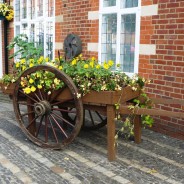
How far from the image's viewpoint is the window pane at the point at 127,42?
542 centimetres

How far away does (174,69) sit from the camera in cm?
470

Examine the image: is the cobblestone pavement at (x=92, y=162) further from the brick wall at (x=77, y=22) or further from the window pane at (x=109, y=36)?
the brick wall at (x=77, y=22)

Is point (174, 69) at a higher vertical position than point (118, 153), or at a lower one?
higher

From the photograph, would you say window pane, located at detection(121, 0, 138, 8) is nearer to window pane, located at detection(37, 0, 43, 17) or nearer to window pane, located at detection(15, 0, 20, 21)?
window pane, located at detection(37, 0, 43, 17)

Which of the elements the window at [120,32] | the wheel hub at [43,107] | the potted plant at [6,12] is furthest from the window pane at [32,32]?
the wheel hub at [43,107]

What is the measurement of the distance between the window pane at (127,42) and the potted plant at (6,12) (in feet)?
16.0

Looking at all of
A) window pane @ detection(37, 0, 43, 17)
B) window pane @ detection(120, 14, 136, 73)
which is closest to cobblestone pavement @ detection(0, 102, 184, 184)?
window pane @ detection(120, 14, 136, 73)

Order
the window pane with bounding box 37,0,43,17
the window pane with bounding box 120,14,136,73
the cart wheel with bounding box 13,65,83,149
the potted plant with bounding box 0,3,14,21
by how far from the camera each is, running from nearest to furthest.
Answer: the cart wheel with bounding box 13,65,83,149
the window pane with bounding box 120,14,136,73
the window pane with bounding box 37,0,43,17
the potted plant with bounding box 0,3,14,21

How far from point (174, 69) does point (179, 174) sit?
1.73 m

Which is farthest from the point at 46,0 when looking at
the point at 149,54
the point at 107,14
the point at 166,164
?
the point at 166,164

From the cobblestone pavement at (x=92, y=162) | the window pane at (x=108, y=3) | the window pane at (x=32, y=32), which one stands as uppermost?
the window pane at (x=108, y=3)

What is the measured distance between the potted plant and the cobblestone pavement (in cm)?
530

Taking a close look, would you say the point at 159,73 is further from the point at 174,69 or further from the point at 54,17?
the point at 54,17

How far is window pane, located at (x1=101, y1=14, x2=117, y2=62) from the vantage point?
582 centimetres
